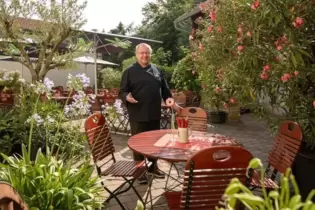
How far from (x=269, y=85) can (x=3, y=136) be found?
11.5 ft

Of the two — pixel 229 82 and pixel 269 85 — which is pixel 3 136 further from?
pixel 269 85

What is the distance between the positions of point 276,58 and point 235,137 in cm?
428

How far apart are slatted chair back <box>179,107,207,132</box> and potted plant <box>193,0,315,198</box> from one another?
1.57ft

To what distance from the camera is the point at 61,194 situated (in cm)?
209

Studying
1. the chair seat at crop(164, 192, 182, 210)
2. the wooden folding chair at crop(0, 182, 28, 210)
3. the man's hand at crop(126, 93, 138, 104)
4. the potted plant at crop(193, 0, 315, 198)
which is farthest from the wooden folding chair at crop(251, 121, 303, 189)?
the wooden folding chair at crop(0, 182, 28, 210)

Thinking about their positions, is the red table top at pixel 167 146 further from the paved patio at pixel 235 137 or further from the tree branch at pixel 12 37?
the tree branch at pixel 12 37

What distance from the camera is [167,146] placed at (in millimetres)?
2967

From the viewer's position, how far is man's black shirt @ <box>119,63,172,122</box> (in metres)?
4.20

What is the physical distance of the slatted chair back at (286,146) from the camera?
2713 millimetres

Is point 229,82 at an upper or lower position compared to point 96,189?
upper

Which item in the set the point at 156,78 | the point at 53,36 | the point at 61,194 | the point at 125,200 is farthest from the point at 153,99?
the point at 53,36

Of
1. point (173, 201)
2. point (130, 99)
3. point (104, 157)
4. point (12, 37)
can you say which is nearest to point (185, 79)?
point (12, 37)

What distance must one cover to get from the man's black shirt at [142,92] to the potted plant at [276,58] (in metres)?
0.92

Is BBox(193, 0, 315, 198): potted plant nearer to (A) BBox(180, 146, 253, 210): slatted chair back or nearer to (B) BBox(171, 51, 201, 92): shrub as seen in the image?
(A) BBox(180, 146, 253, 210): slatted chair back
